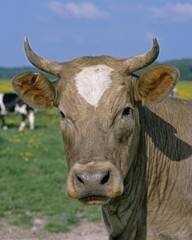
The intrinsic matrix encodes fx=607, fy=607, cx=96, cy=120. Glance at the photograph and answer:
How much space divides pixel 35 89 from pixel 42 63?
278mm

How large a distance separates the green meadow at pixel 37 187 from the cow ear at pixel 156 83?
1.07 m

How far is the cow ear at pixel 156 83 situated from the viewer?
19.7 feet

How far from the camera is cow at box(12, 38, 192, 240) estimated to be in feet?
17.6

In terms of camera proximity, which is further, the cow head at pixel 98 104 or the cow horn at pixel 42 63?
the cow horn at pixel 42 63

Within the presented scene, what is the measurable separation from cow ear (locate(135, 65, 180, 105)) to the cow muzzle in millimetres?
1023

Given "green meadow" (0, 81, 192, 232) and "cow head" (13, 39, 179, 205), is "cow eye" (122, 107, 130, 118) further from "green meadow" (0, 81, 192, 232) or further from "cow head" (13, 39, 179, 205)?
"green meadow" (0, 81, 192, 232)

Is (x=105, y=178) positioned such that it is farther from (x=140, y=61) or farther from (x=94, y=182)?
(x=140, y=61)

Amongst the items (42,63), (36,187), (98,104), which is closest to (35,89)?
(42,63)

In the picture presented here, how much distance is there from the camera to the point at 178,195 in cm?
632

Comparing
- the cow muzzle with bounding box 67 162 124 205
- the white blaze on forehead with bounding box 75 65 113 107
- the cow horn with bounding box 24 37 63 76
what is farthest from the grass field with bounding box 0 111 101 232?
the cow muzzle with bounding box 67 162 124 205

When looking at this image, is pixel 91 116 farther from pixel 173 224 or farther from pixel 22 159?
pixel 22 159

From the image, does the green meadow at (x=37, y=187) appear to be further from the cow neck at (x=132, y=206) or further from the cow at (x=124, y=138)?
the cow neck at (x=132, y=206)

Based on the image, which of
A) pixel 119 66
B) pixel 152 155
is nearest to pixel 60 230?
pixel 152 155

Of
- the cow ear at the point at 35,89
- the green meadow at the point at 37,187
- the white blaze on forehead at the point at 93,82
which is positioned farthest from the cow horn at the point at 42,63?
the green meadow at the point at 37,187
